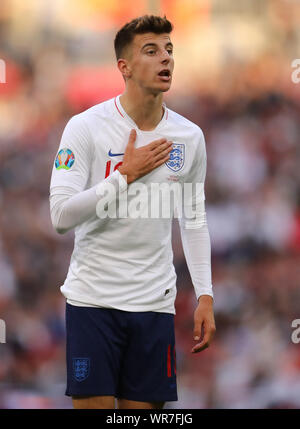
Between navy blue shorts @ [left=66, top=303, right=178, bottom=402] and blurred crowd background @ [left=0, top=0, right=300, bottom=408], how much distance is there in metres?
2.39

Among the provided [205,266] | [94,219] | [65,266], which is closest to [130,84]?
[94,219]

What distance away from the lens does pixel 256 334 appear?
5258 millimetres

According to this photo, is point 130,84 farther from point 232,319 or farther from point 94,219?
point 232,319

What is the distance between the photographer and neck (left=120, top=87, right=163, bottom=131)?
2.84m

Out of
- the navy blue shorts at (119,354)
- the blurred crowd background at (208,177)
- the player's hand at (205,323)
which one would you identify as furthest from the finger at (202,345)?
the blurred crowd background at (208,177)

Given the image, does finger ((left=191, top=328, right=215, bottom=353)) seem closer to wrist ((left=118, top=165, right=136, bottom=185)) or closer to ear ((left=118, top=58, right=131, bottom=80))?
wrist ((left=118, top=165, right=136, bottom=185))

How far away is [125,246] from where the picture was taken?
107 inches

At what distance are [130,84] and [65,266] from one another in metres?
2.72

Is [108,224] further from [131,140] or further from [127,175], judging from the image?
[131,140]

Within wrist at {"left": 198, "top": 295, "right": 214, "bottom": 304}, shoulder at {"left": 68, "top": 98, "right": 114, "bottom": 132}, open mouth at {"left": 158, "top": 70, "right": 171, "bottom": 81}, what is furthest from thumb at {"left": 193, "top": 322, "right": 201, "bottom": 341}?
open mouth at {"left": 158, "top": 70, "right": 171, "bottom": 81}

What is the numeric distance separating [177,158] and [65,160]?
18.3 inches

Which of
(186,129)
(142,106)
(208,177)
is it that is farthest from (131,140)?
(208,177)

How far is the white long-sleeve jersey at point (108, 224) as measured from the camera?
2617 mm

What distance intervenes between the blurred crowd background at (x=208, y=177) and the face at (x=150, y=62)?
2.63 metres
